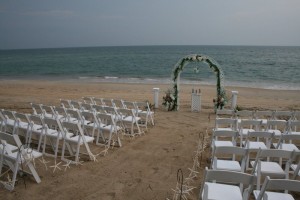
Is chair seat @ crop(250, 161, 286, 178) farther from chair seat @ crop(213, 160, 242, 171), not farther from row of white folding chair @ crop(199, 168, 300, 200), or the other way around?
row of white folding chair @ crop(199, 168, 300, 200)

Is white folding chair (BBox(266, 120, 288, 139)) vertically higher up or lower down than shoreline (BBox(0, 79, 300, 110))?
higher up

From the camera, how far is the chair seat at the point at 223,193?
3.61 metres

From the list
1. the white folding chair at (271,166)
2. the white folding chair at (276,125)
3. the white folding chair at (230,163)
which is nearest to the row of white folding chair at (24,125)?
the white folding chair at (230,163)

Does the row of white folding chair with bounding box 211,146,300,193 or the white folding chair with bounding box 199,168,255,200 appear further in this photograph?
the row of white folding chair with bounding box 211,146,300,193

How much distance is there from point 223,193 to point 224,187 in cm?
18

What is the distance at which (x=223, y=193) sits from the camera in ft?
12.2

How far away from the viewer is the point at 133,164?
5871 millimetres

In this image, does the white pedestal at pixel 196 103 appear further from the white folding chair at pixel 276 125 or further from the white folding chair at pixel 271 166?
the white folding chair at pixel 271 166

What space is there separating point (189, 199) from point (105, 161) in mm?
2189

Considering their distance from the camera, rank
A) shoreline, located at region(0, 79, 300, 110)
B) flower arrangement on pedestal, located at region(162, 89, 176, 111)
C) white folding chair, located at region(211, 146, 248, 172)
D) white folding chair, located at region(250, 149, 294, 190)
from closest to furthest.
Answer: white folding chair, located at region(250, 149, 294, 190) → white folding chair, located at region(211, 146, 248, 172) → flower arrangement on pedestal, located at region(162, 89, 176, 111) → shoreline, located at region(0, 79, 300, 110)

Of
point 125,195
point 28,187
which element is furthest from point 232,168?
point 28,187

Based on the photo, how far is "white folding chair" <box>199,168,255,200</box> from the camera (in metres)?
3.29

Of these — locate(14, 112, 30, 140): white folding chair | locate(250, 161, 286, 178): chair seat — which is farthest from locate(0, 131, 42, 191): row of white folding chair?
locate(250, 161, 286, 178): chair seat

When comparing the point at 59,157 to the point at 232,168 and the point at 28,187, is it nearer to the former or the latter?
the point at 28,187
